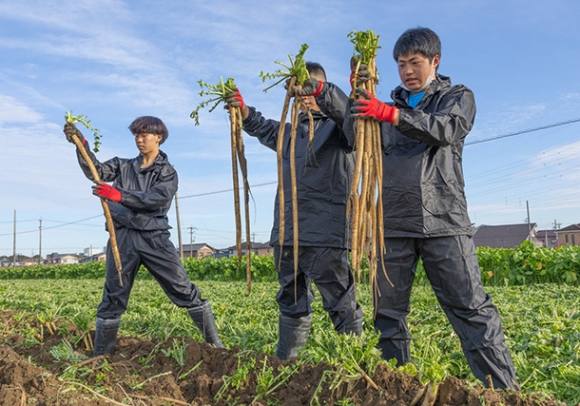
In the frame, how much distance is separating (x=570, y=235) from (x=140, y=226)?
77482 millimetres

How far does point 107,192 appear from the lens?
12.7 ft

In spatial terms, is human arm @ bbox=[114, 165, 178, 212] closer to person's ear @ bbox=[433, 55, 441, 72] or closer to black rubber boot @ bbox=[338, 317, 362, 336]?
black rubber boot @ bbox=[338, 317, 362, 336]

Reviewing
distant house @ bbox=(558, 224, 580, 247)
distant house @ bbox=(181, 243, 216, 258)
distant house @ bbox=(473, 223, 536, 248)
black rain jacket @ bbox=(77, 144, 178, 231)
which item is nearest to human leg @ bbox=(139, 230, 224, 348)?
black rain jacket @ bbox=(77, 144, 178, 231)

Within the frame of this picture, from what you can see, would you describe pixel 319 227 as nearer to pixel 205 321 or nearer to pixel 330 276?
pixel 330 276

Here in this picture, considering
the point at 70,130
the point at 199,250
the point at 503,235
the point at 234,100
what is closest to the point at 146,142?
the point at 70,130

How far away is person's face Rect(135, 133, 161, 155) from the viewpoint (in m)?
4.26

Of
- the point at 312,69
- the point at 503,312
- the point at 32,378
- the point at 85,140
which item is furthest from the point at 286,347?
the point at 503,312

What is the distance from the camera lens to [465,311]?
2893 millimetres

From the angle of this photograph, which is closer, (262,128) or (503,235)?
(262,128)

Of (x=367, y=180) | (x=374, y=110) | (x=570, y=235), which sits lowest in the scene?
(x=367, y=180)

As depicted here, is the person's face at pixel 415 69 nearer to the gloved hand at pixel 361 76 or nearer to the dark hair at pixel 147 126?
the gloved hand at pixel 361 76

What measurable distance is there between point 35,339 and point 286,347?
267cm

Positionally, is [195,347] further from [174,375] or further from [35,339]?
[35,339]

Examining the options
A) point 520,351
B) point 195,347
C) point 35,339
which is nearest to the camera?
point 195,347
